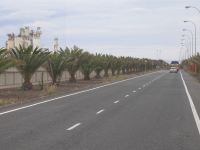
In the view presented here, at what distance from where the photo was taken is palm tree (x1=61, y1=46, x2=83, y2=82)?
188ft

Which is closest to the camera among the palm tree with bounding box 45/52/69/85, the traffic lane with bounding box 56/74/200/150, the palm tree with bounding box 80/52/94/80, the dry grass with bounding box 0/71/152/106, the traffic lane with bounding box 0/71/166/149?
the traffic lane with bounding box 56/74/200/150

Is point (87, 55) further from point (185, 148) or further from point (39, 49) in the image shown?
point (185, 148)

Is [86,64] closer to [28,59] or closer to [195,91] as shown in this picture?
[28,59]

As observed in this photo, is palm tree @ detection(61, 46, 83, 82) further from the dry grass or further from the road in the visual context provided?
the road

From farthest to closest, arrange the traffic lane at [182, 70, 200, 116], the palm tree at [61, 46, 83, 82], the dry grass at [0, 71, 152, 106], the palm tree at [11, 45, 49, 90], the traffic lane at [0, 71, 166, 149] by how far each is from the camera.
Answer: the palm tree at [61, 46, 83, 82]
the palm tree at [11, 45, 49, 90]
the dry grass at [0, 71, 152, 106]
the traffic lane at [182, 70, 200, 116]
the traffic lane at [0, 71, 166, 149]

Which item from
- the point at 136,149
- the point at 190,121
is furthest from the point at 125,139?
the point at 190,121

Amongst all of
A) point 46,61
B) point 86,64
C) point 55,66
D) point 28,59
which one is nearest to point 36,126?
point 28,59

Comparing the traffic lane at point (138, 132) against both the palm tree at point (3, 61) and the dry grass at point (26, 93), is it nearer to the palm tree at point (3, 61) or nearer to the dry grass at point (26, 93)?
the dry grass at point (26, 93)

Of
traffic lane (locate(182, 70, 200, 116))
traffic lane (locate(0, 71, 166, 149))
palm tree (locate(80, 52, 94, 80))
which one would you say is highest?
palm tree (locate(80, 52, 94, 80))

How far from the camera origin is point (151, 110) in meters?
23.8

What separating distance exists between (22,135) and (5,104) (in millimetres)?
12238

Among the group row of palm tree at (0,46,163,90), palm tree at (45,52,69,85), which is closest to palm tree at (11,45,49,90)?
row of palm tree at (0,46,163,90)

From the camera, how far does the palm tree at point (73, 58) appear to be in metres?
57.4

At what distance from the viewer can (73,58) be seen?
5828 cm
